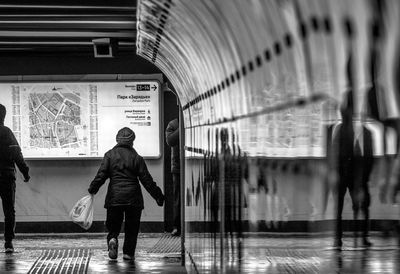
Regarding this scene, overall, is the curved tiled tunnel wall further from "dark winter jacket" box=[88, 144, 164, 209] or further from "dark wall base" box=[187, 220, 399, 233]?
"dark winter jacket" box=[88, 144, 164, 209]

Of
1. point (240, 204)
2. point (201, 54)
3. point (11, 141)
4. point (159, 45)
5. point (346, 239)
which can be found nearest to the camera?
point (346, 239)

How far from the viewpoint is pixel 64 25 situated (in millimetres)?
12594

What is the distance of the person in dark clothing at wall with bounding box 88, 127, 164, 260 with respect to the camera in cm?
1159

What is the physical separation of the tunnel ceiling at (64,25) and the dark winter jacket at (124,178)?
154 cm

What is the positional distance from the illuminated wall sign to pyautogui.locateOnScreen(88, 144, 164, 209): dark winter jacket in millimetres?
3709

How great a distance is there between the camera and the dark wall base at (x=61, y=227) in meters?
15.7

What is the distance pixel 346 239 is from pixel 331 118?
0.32 metres

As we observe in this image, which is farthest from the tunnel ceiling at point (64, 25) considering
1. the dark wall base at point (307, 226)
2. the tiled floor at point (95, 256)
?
the dark wall base at point (307, 226)

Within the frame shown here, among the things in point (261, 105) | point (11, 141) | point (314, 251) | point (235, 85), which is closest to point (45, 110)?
point (11, 141)

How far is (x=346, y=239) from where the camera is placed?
2635 millimetres

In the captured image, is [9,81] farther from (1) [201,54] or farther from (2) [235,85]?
(2) [235,85]

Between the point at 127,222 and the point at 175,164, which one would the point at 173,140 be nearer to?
the point at 175,164

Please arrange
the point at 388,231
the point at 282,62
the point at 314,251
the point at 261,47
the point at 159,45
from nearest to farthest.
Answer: the point at 388,231, the point at 314,251, the point at 282,62, the point at 261,47, the point at 159,45

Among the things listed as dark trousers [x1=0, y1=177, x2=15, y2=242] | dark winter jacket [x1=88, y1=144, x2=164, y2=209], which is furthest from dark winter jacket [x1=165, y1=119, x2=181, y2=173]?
dark trousers [x1=0, y1=177, x2=15, y2=242]
